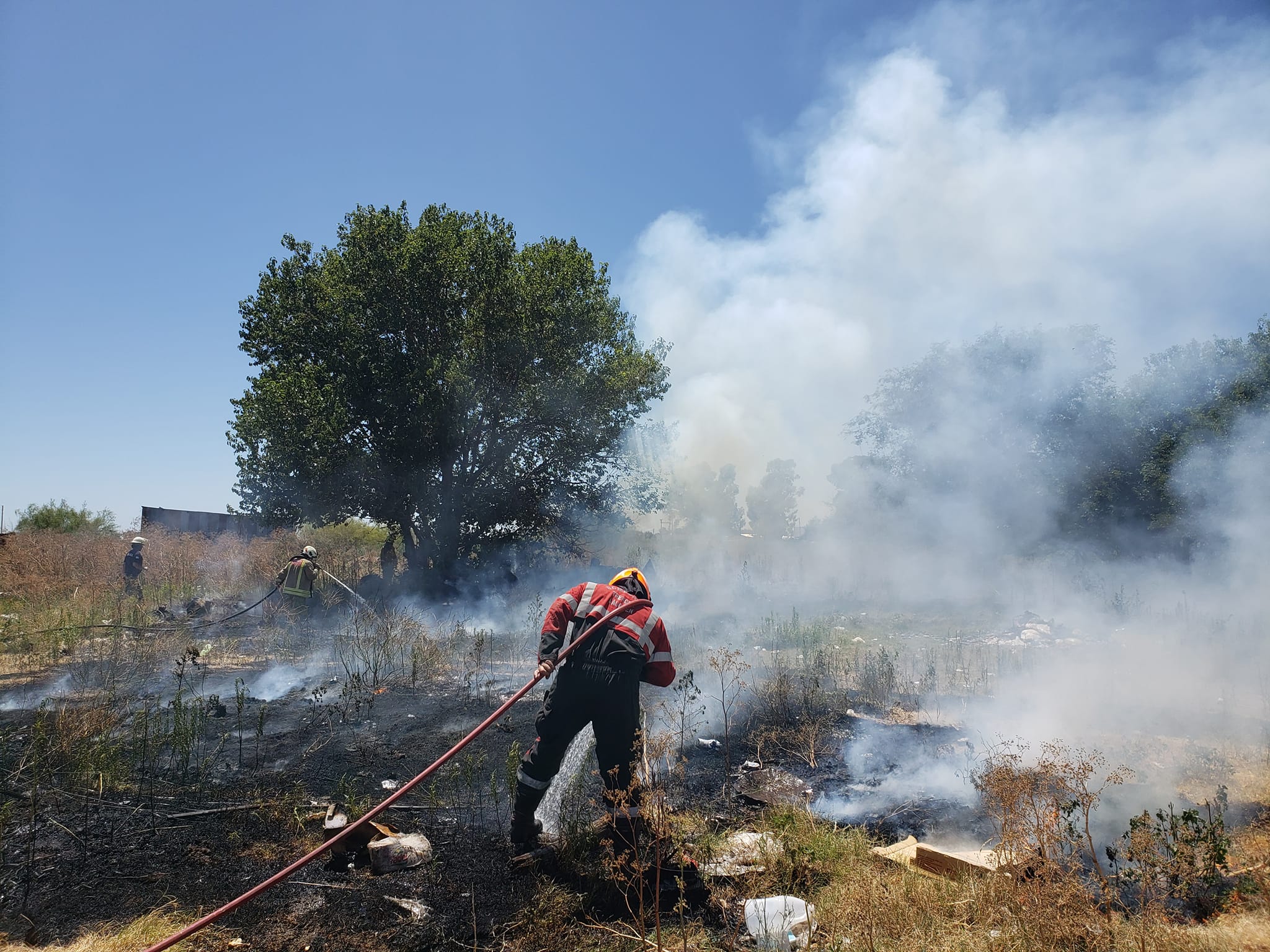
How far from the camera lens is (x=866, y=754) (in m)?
5.85

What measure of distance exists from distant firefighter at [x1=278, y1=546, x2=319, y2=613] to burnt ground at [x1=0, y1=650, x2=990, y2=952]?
4648 mm

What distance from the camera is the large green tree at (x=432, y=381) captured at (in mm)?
12758

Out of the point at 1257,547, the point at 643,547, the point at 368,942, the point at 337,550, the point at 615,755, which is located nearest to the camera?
the point at 368,942

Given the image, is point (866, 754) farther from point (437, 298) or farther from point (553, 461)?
point (437, 298)

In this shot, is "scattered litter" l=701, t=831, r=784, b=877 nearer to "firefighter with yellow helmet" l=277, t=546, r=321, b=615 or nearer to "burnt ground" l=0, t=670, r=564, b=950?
"burnt ground" l=0, t=670, r=564, b=950

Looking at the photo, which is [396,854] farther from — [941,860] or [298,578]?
[298,578]

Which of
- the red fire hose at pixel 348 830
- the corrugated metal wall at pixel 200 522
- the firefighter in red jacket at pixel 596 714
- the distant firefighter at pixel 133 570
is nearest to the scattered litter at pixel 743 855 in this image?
the firefighter in red jacket at pixel 596 714

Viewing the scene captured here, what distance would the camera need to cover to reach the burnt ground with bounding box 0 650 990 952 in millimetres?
2992

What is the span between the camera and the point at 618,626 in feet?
12.7

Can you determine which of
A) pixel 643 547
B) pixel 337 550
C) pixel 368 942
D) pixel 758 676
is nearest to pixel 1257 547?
pixel 758 676

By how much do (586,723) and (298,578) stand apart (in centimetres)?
850

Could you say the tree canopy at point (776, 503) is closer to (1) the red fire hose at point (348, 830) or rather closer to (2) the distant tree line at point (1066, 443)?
(2) the distant tree line at point (1066, 443)

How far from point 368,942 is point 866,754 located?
4455 mm

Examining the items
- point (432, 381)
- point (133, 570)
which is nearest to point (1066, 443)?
point (432, 381)
